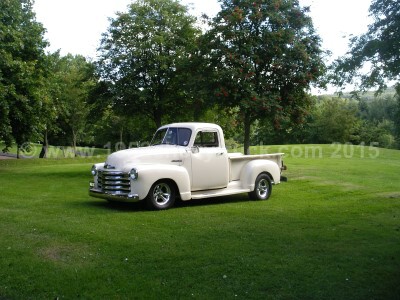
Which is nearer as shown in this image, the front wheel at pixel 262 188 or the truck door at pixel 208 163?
the truck door at pixel 208 163

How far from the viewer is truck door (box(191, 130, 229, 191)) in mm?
12328

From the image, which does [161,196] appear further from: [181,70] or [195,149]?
[181,70]

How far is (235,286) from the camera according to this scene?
19.2 ft

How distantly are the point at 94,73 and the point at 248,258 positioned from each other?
1746cm

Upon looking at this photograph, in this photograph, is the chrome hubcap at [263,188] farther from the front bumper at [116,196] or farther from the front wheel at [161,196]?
the front bumper at [116,196]

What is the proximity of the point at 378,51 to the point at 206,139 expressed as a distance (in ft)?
21.9

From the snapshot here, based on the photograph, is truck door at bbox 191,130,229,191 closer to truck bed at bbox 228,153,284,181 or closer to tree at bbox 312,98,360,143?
truck bed at bbox 228,153,284,181

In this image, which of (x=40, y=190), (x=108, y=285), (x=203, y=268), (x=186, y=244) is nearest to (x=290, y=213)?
(x=186, y=244)

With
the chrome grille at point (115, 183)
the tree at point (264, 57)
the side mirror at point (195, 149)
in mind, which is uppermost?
the tree at point (264, 57)

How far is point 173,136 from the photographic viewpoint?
12992mm

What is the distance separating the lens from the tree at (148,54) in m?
21.4

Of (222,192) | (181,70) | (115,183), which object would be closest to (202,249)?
(115,183)

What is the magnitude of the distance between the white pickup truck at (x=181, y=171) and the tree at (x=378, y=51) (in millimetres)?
5277

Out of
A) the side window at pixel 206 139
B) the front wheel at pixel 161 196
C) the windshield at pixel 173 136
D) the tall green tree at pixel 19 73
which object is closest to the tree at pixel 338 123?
the tall green tree at pixel 19 73
